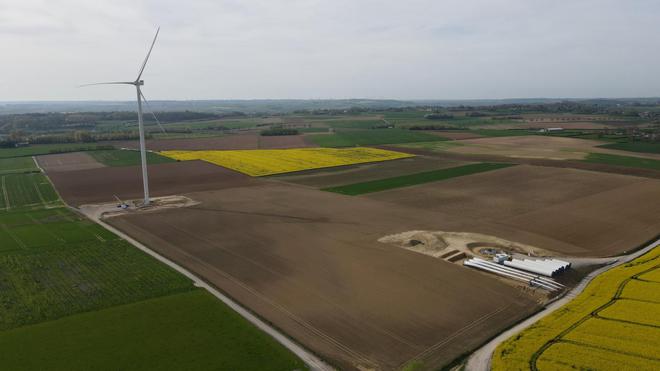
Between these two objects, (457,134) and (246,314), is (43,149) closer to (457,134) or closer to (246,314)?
(246,314)

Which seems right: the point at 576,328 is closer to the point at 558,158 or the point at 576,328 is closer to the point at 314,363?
the point at 314,363

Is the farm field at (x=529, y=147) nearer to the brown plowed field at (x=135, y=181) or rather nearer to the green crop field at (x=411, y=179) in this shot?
the green crop field at (x=411, y=179)

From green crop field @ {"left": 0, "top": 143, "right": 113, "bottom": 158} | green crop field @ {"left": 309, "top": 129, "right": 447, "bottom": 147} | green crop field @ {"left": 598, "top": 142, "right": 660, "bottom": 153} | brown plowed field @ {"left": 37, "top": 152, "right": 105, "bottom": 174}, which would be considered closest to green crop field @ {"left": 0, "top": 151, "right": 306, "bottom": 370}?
brown plowed field @ {"left": 37, "top": 152, "right": 105, "bottom": 174}

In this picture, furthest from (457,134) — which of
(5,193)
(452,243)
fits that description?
(5,193)

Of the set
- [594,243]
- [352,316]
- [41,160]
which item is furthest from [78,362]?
[41,160]

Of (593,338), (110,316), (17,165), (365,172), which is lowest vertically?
(110,316)

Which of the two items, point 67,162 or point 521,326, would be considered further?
point 67,162
